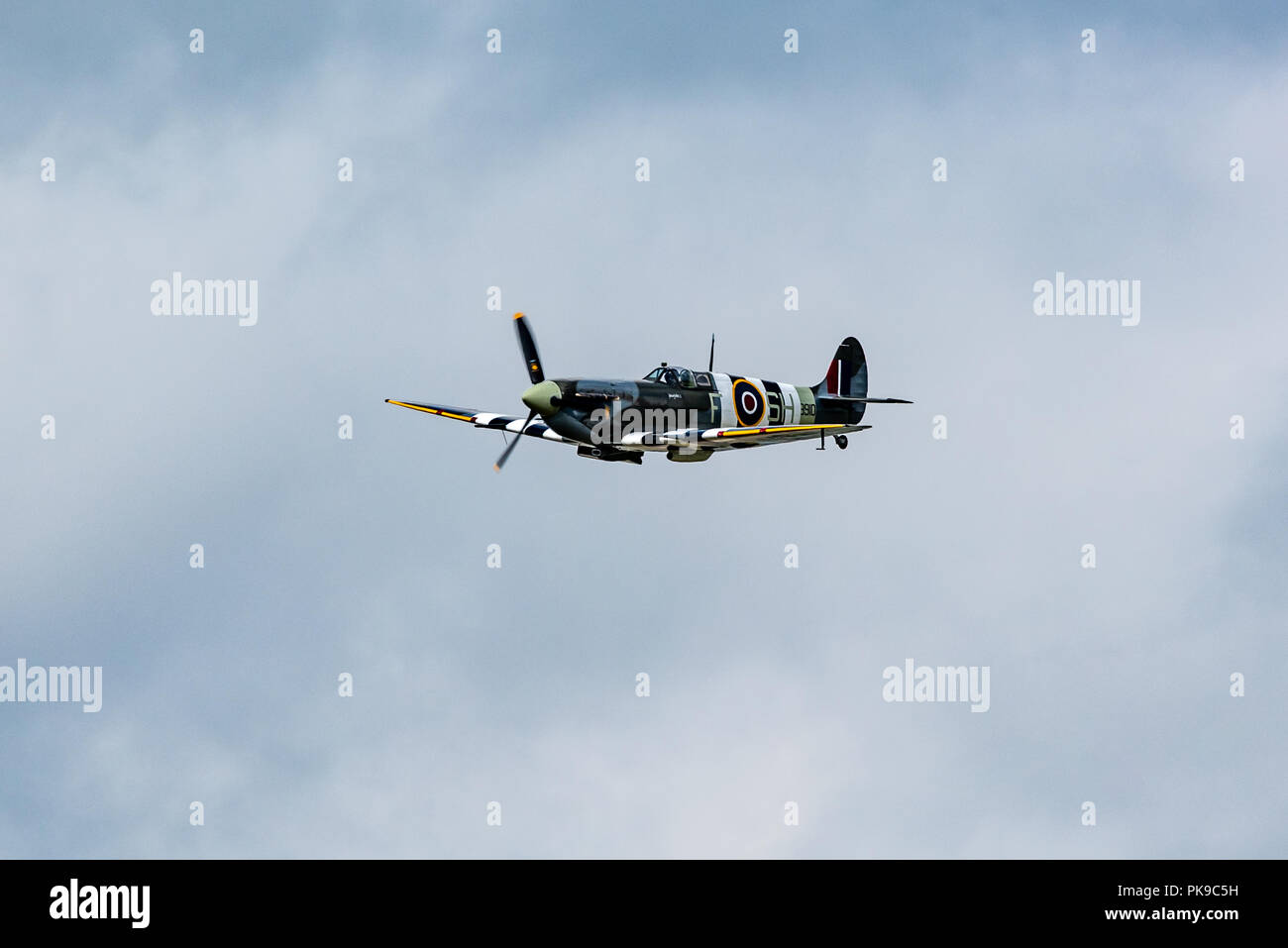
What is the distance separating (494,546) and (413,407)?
28.1 feet

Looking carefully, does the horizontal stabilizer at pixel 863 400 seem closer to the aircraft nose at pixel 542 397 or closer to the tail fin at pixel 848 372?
the tail fin at pixel 848 372

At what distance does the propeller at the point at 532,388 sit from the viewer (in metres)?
48.9

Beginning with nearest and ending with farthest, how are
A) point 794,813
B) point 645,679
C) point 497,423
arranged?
point 794,813
point 645,679
point 497,423

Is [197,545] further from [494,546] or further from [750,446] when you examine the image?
[750,446]

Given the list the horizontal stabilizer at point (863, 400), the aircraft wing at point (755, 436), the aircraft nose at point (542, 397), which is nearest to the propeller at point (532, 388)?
the aircraft nose at point (542, 397)

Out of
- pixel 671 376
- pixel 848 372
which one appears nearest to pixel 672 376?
pixel 671 376

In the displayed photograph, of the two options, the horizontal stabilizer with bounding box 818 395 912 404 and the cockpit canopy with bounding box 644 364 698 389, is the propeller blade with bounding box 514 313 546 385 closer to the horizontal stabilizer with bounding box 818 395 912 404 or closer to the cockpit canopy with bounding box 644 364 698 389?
the cockpit canopy with bounding box 644 364 698 389

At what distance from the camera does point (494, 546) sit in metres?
49.4

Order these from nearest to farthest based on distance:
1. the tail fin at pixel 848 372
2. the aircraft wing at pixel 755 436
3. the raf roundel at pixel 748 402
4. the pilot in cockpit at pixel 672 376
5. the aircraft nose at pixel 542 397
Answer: the aircraft nose at pixel 542 397 < the aircraft wing at pixel 755 436 < the pilot in cockpit at pixel 672 376 < the raf roundel at pixel 748 402 < the tail fin at pixel 848 372

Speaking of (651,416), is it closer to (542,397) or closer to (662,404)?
(662,404)

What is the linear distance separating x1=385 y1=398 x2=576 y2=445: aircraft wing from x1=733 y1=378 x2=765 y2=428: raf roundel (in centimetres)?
622

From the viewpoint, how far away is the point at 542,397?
1927 inches

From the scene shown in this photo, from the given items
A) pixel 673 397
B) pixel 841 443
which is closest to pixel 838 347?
pixel 841 443
